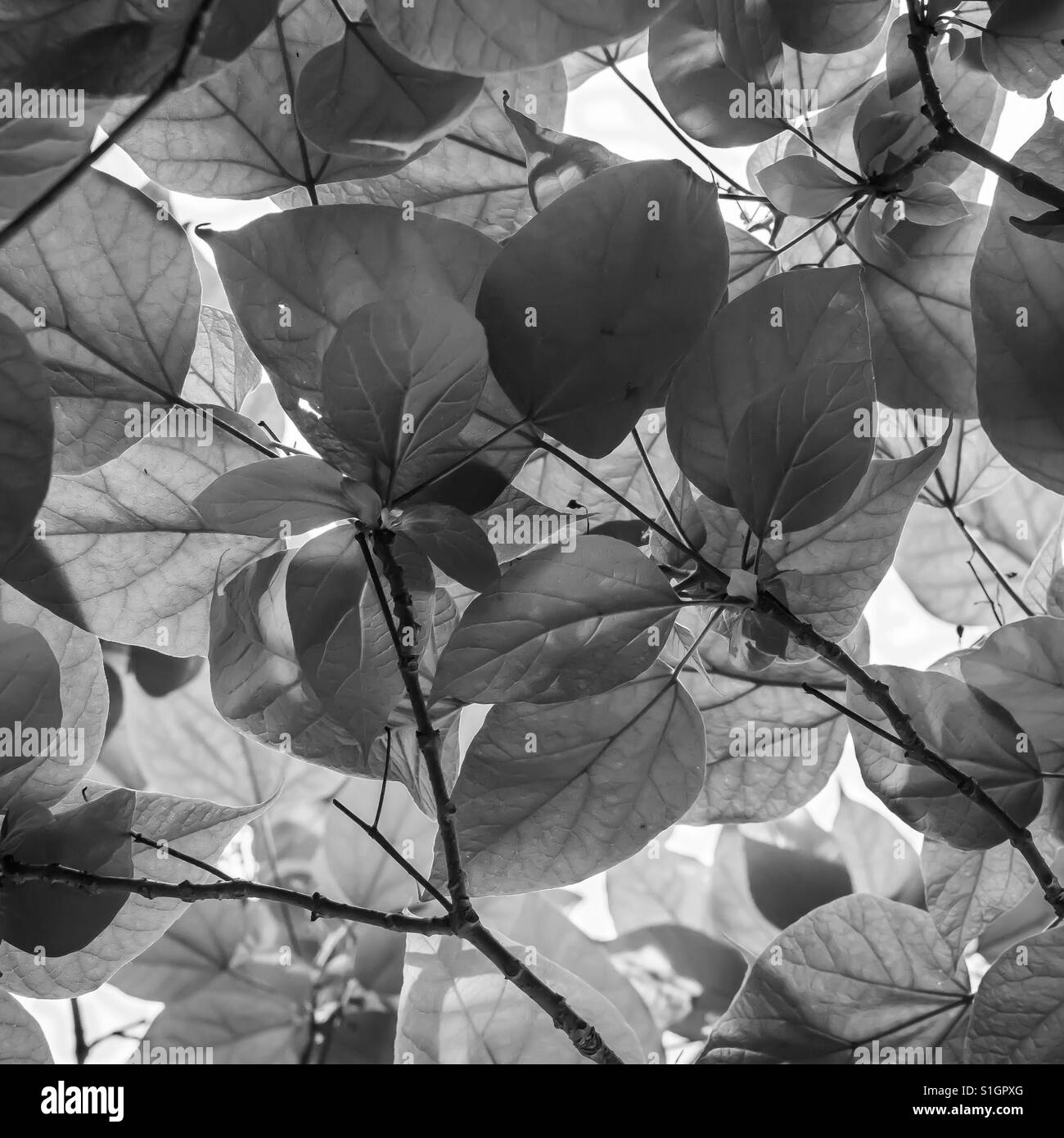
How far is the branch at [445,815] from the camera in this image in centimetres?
24

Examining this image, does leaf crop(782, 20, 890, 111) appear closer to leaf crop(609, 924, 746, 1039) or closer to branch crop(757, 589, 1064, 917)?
branch crop(757, 589, 1064, 917)

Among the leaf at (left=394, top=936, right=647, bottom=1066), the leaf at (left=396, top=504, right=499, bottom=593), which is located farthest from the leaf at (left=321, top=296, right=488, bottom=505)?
the leaf at (left=394, top=936, right=647, bottom=1066)

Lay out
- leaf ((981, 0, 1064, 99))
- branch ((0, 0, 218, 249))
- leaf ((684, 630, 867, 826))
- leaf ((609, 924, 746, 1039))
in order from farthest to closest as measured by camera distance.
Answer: leaf ((609, 924, 746, 1039))
leaf ((684, 630, 867, 826))
leaf ((981, 0, 1064, 99))
branch ((0, 0, 218, 249))

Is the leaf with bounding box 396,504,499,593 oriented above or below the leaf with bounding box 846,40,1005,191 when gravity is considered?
below

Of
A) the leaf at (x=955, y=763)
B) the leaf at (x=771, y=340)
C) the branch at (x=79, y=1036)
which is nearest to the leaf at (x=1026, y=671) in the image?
the leaf at (x=955, y=763)

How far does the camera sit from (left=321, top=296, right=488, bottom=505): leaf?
0.74 ft

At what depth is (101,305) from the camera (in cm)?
28

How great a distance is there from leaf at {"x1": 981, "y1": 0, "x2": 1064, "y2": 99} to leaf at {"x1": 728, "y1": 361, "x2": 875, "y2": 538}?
0.13 meters

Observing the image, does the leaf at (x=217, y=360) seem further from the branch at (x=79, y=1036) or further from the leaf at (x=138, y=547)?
the branch at (x=79, y=1036)

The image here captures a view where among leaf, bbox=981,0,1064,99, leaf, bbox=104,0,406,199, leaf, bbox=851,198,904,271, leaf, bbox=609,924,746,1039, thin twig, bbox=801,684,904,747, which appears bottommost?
leaf, bbox=609,924,746,1039

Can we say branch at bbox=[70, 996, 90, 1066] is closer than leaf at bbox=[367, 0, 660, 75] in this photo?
No
